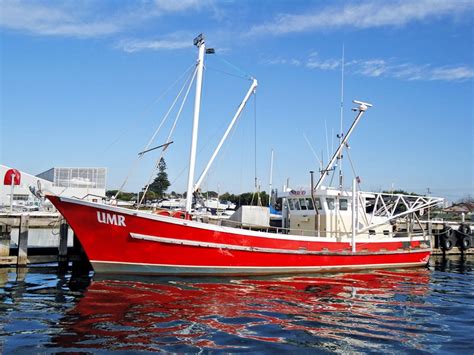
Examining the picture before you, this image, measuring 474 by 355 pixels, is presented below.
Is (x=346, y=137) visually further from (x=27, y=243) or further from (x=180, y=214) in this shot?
(x=27, y=243)

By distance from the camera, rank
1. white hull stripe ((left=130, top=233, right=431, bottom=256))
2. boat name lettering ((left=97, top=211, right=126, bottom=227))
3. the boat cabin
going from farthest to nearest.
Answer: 1. the boat cabin
2. white hull stripe ((left=130, top=233, right=431, bottom=256))
3. boat name lettering ((left=97, top=211, right=126, bottom=227))

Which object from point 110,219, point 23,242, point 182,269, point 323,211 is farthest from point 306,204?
point 23,242

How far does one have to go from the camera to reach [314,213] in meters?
18.4

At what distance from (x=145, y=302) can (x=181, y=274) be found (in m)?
3.82

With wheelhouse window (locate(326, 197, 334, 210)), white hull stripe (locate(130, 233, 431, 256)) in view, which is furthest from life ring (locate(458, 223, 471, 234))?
wheelhouse window (locate(326, 197, 334, 210))

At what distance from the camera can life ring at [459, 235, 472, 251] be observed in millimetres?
28373

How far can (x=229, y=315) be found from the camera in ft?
31.5

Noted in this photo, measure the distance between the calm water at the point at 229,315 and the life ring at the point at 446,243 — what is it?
13681 millimetres

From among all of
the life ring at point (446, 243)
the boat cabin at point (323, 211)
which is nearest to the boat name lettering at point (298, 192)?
the boat cabin at point (323, 211)

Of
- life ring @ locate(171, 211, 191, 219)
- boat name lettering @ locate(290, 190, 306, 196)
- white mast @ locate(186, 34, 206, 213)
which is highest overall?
white mast @ locate(186, 34, 206, 213)

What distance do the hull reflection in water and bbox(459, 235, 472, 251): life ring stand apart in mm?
16168

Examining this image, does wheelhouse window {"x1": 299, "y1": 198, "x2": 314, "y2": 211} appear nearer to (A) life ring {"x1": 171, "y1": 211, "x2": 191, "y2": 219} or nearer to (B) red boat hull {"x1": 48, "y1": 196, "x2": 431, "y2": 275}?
(B) red boat hull {"x1": 48, "y1": 196, "x2": 431, "y2": 275}

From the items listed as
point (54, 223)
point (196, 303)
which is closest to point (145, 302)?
point (196, 303)

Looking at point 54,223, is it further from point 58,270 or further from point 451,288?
point 451,288
